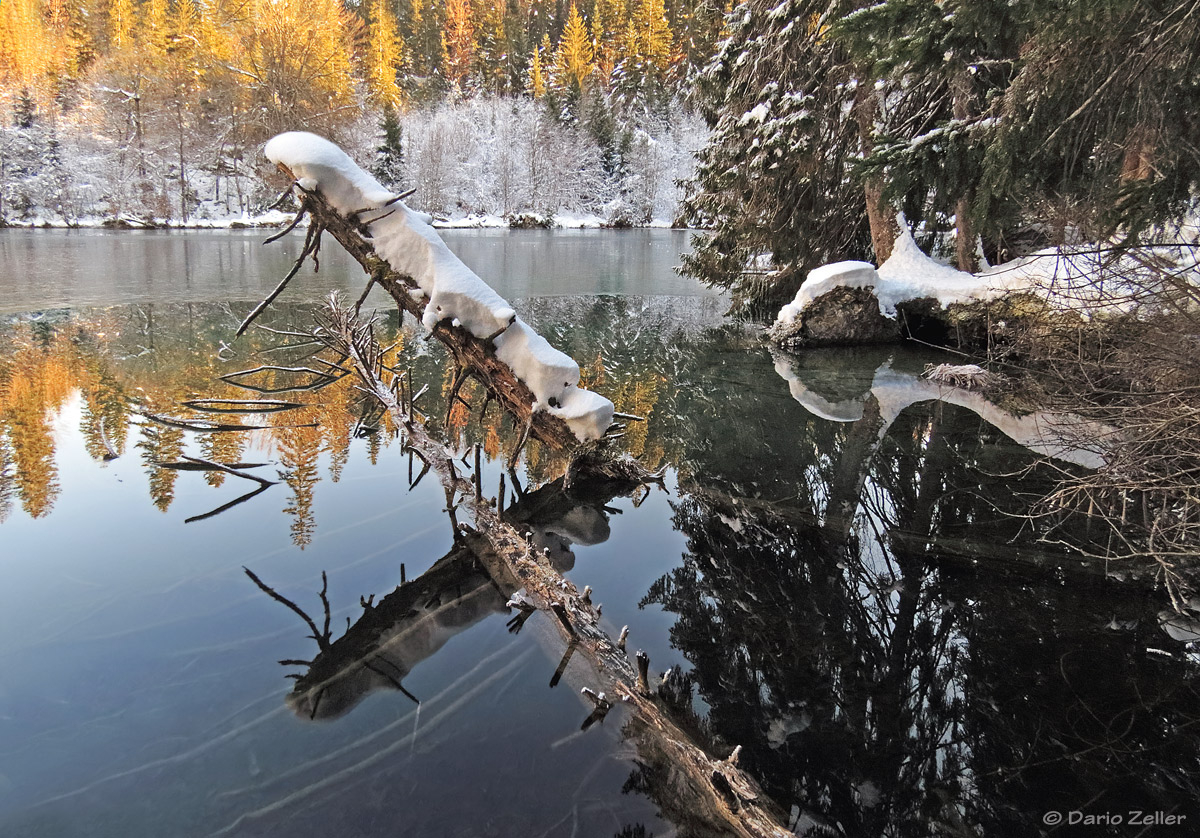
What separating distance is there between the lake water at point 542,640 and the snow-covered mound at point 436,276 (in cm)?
90

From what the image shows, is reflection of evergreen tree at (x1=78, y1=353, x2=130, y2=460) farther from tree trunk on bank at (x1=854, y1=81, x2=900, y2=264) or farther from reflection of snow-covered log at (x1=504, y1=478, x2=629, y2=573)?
tree trunk on bank at (x1=854, y1=81, x2=900, y2=264)

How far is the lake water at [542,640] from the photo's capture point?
2486 millimetres

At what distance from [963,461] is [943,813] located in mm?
4427

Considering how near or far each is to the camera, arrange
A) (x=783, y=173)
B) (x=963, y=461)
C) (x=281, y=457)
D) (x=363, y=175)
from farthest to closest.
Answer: (x=783, y=173) < (x=963, y=461) < (x=281, y=457) < (x=363, y=175)

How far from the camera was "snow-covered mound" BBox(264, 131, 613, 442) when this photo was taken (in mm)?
4688

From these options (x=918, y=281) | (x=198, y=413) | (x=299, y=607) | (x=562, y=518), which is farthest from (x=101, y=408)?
(x=918, y=281)

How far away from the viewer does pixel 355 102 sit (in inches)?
1828

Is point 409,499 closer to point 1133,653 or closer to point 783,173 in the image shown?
point 1133,653

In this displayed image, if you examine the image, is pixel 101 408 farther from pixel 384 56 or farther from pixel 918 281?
pixel 384 56

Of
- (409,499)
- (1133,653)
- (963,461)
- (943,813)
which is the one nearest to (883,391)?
(963,461)

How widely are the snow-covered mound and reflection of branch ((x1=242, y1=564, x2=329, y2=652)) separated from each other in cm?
200

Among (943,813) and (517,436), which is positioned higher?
(517,436)

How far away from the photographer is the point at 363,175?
193 inches

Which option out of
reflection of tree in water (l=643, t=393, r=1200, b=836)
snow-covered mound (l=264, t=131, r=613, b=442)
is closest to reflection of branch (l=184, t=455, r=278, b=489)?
snow-covered mound (l=264, t=131, r=613, b=442)
